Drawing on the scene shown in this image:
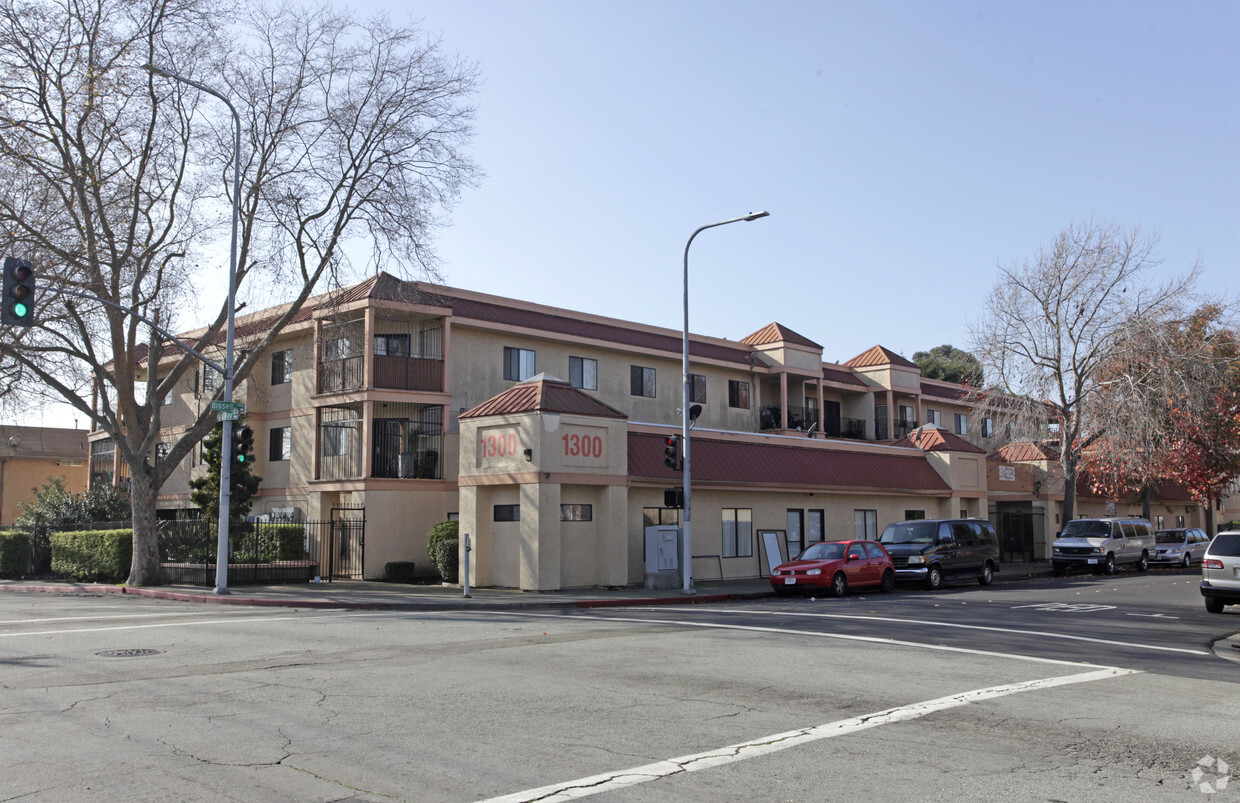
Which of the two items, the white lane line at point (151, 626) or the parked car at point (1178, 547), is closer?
the white lane line at point (151, 626)

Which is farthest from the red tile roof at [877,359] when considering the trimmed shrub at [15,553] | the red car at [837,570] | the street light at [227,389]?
the trimmed shrub at [15,553]

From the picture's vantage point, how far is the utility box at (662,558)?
26.4 metres

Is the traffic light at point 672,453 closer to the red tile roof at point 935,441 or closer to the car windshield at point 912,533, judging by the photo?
the car windshield at point 912,533

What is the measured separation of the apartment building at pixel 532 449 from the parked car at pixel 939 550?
461 cm

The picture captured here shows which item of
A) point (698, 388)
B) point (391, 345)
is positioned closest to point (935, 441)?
point (698, 388)

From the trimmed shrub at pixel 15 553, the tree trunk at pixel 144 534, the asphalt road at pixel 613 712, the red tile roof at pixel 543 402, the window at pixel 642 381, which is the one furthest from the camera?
the window at pixel 642 381

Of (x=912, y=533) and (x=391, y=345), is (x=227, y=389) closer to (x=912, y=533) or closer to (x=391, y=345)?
(x=391, y=345)

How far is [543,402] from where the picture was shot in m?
25.5

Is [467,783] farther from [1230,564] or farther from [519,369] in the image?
[519,369]

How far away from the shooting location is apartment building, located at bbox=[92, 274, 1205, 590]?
85.9 ft

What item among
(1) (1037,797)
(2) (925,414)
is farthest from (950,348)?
(1) (1037,797)

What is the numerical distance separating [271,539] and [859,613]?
62.7 ft

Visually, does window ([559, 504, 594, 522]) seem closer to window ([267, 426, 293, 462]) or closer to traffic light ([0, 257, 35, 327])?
traffic light ([0, 257, 35, 327])

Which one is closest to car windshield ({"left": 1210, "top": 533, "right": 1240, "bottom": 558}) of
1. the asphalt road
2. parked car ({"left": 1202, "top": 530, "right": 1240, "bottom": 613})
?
parked car ({"left": 1202, "top": 530, "right": 1240, "bottom": 613})
